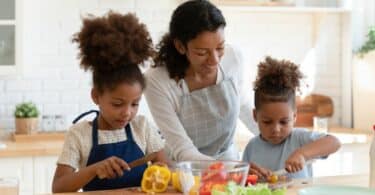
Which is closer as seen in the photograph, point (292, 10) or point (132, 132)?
point (132, 132)

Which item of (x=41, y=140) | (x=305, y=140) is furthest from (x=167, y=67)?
(x=41, y=140)

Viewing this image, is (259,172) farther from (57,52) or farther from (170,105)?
(57,52)

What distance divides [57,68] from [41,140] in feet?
1.43

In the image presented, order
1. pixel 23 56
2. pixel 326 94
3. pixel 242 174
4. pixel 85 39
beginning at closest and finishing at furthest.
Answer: pixel 242 174 < pixel 85 39 < pixel 23 56 < pixel 326 94

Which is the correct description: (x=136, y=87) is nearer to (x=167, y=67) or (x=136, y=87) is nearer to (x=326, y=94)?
(x=167, y=67)

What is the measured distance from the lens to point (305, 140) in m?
2.44

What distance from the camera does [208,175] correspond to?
5.81 feet

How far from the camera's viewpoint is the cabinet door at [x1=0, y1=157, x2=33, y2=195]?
3367mm

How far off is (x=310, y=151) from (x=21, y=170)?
5.43 feet

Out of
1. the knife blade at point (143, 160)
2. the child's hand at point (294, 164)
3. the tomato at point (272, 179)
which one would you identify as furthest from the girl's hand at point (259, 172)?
the knife blade at point (143, 160)

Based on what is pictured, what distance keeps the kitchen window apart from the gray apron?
149 cm

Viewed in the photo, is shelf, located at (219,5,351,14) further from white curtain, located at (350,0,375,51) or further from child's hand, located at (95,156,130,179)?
child's hand, located at (95,156,130,179)

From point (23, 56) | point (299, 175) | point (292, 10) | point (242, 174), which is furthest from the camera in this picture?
point (292, 10)

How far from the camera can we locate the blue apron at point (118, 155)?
2.12 metres
